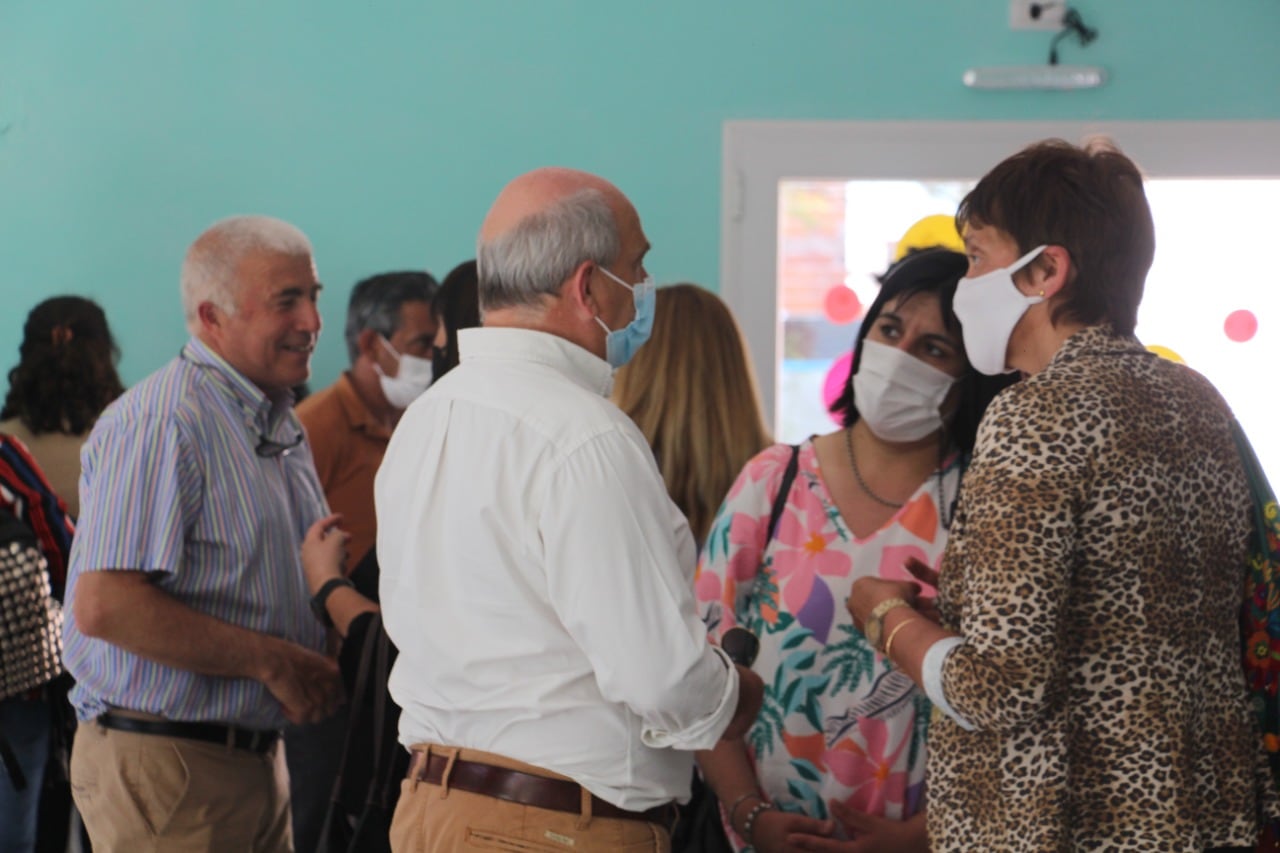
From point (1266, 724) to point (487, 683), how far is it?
3.45 feet

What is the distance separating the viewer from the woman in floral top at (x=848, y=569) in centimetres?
221

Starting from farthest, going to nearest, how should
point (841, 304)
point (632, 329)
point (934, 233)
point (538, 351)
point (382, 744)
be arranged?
point (841, 304), point (934, 233), point (382, 744), point (632, 329), point (538, 351)

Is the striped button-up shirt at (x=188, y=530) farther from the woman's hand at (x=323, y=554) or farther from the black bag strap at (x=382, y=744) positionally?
the black bag strap at (x=382, y=744)

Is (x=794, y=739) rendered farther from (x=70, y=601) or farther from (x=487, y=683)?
(x=70, y=601)

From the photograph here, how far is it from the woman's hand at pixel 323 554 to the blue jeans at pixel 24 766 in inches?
34.7

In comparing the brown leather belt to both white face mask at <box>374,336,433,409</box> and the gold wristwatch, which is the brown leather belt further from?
white face mask at <box>374,336,433,409</box>

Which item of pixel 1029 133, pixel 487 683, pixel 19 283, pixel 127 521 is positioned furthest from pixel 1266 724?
pixel 19 283

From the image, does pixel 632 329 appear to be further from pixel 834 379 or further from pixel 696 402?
pixel 834 379

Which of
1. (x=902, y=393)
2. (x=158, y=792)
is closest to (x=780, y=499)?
(x=902, y=393)

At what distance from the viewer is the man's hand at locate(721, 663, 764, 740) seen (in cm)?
174

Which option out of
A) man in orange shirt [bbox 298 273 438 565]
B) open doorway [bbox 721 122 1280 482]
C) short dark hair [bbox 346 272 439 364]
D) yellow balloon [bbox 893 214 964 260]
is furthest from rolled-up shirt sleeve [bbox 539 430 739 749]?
open doorway [bbox 721 122 1280 482]

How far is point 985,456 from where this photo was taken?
1.61 metres

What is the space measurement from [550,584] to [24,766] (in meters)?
1.89

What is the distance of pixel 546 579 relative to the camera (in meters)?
1.61
